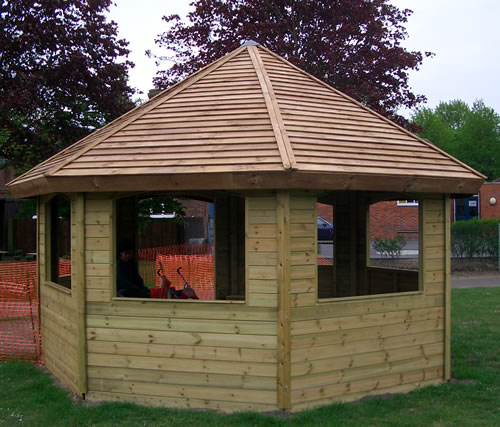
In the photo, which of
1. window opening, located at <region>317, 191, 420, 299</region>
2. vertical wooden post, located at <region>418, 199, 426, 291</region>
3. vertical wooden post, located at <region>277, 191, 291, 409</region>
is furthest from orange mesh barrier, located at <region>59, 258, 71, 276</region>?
vertical wooden post, located at <region>418, 199, 426, 291</region>

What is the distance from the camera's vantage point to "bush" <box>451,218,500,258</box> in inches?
→ 830

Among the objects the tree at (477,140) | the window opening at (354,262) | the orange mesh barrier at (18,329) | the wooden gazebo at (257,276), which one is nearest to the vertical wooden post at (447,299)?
the wooden gazebo at (257,276)

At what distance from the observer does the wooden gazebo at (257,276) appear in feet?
21.0

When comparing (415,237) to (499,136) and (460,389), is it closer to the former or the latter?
(460,389)

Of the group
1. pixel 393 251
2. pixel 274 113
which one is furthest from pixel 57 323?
pixel 393 251

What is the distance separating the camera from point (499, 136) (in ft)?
177

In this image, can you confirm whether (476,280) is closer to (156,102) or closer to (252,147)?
(156,102)

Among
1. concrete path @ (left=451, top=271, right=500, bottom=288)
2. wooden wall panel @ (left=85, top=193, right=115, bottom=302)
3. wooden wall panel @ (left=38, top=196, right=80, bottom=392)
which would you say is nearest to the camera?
wooden wall panel @ (left=85, top=193, right=115, bottom=302)

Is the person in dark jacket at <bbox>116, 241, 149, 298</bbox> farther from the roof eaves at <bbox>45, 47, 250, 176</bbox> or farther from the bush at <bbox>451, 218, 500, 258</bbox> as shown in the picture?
the bush at <bbox>451, 218, 500, 258</bbox>

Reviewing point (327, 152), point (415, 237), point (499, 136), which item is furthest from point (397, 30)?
point (499, 136)

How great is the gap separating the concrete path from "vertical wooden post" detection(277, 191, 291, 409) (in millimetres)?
12588

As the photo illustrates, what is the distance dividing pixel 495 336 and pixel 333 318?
561 centimetres

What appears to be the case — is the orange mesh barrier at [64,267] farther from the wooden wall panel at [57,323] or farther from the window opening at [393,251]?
the window opening at [393,251]

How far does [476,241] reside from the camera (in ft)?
69.2
